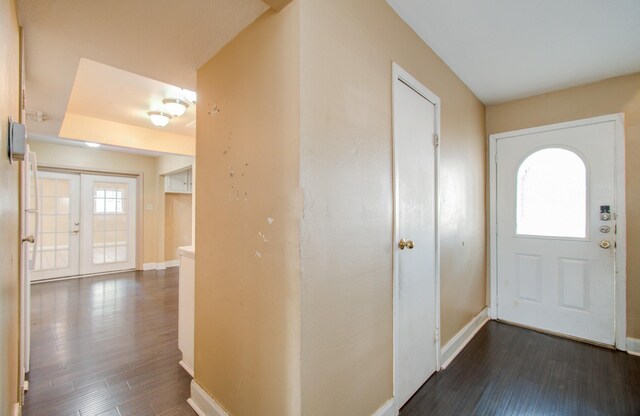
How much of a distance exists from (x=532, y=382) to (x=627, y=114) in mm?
2516

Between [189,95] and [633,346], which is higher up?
[189,95]

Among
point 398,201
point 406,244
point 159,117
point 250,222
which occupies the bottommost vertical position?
point 406,244

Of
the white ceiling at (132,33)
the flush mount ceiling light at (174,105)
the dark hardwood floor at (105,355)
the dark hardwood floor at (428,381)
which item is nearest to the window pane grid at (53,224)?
the dark hardwood floor at (105,355)

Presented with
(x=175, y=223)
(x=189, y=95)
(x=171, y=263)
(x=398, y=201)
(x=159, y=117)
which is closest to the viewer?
(x=398, y=201)

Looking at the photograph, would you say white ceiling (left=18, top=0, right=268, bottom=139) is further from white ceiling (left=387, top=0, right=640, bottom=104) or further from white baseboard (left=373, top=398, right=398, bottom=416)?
white baseboard (left=373, top=398, right=398, bottom=416)

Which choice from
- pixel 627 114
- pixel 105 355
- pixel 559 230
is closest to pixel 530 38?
pixel 627 114

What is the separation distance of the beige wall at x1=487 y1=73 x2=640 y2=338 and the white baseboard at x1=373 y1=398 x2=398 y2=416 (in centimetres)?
248

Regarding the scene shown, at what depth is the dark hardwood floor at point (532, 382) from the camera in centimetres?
178

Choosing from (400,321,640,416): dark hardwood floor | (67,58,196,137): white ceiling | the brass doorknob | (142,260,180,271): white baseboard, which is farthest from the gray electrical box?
(142,260,180,271): white baseboard

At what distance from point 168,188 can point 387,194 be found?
604 cm

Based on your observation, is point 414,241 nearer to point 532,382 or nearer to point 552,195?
point 532,382

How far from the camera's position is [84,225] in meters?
5.37

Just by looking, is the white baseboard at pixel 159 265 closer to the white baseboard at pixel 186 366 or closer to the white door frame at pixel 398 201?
the white baseboard at pixel 186 366

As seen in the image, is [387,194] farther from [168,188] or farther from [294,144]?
[168,188]
